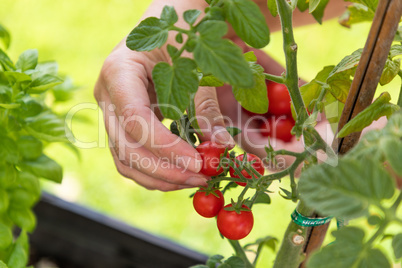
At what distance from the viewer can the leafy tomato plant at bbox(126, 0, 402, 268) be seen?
12.1 inches

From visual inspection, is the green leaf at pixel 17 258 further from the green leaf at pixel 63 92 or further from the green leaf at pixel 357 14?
the green leaf at pixel 357 14

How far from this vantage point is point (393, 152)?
0.30 m

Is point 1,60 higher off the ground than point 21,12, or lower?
higher

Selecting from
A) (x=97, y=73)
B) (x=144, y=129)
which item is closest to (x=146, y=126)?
(x=144, y=129)

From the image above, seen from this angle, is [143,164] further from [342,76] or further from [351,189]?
[351,189]

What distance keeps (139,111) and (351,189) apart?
0.38 metres

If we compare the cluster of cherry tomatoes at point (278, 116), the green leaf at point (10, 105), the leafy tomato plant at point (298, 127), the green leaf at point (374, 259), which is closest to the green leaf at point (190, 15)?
the leafy tomato plant at point (298, 127)

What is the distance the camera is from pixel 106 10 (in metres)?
2.04

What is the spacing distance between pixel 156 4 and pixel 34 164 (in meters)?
0.33

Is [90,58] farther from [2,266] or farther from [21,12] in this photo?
[2,266]

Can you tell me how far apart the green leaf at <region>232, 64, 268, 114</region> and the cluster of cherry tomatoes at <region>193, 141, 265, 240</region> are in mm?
79

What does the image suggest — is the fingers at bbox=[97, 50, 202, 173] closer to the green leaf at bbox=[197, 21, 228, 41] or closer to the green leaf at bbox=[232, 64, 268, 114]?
the green leaf at bbox=[232, 64, 268, 114]

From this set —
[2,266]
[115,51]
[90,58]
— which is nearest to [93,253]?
[115,51]

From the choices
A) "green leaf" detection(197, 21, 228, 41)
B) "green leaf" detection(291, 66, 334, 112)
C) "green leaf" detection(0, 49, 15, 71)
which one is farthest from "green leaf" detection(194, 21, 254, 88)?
"green leaf" detection(0, 49, 15, 71)
